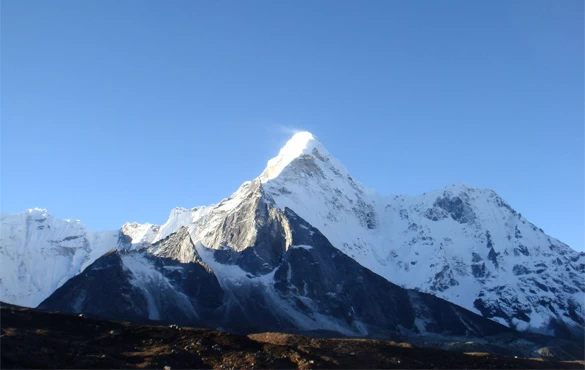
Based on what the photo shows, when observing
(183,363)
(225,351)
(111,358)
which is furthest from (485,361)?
(111,358)

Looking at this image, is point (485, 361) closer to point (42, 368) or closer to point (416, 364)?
point (416, 364)

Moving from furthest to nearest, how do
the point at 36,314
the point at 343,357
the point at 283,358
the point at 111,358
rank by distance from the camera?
the point at 36,314
the point at 343,357
the point at 283,358
the point at 111,358

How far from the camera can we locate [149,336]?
64.0m

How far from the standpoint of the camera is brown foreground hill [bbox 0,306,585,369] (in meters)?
53.3

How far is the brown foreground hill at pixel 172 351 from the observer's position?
175 feet

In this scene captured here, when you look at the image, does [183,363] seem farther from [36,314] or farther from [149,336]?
[36,314]

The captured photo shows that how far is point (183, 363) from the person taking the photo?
5534 centimetres

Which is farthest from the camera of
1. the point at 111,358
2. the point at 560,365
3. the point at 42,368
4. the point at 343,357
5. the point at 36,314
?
the point at 560,365

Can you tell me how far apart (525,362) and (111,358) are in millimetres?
46855

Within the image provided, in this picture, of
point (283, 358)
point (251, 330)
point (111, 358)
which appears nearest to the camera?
point (111, 358)

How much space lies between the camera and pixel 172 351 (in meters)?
57.3

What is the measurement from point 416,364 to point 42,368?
35.4 meters

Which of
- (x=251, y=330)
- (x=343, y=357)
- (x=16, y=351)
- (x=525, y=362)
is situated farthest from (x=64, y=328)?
(x=251, y=330)

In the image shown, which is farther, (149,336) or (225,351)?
(149,336)
